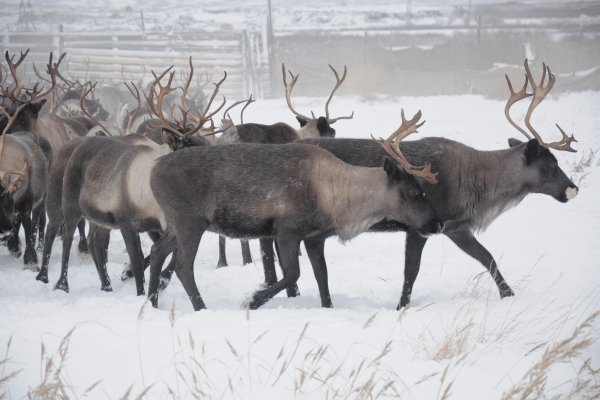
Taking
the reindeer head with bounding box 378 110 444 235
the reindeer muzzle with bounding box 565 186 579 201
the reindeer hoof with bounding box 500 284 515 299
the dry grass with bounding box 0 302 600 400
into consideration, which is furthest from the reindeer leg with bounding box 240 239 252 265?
the dry grass with bounding box 0 302 600 400

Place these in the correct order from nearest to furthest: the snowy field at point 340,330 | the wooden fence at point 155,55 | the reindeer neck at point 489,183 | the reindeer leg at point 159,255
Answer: the snowy field at point 340,330 → the reindeer leg at point 159,255 → the reindeer neck at point 489,183 → the wooden fence at point 155,55

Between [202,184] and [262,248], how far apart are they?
1238mm

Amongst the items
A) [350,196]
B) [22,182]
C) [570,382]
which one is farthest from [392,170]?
[22,182]

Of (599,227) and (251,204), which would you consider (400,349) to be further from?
(599,227)

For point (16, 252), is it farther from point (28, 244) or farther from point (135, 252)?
point (135, 252)

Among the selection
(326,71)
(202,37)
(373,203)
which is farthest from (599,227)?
(202,37)

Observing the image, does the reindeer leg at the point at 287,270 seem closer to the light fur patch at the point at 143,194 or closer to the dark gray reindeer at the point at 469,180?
the dark gray reindeer at the point at 469,180

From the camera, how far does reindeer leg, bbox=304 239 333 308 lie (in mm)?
5766

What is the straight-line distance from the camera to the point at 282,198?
553 centimetres

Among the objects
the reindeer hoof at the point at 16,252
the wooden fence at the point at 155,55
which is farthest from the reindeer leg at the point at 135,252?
the wooden fence at the point at 155,55

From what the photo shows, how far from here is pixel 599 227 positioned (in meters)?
8.19

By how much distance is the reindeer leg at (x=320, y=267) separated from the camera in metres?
5.77

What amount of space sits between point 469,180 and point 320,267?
1.39 meters

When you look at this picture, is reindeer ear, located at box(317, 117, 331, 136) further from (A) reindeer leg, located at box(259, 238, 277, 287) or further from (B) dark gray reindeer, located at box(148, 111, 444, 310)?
(B) dark gray reindeer, located at box(148, 111, 444, 310)
